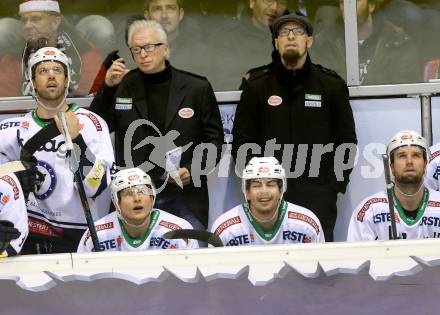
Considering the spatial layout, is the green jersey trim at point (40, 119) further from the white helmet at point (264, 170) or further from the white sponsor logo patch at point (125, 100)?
the white helmet at point (264, 170)

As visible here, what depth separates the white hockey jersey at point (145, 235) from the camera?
6270 millimetres

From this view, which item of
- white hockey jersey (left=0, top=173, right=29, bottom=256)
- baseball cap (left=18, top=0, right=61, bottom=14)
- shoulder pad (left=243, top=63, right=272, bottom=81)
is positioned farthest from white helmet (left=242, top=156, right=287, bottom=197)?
baseball cap (left=18, top=0, right=61, bottom=14)

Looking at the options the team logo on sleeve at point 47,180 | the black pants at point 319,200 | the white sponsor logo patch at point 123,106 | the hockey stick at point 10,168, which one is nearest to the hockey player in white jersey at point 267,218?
the black pants at point 319,200

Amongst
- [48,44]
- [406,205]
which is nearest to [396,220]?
[406,205]

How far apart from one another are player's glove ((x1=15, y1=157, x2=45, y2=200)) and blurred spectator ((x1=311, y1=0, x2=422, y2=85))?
Answer: 1.88 meters

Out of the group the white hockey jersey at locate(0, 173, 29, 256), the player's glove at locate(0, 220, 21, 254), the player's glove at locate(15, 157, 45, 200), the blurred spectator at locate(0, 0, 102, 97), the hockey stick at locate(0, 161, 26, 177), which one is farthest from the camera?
the blurred spectator at locate(0, 0, 102, 97)

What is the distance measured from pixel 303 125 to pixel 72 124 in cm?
134

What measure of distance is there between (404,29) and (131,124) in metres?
1.79

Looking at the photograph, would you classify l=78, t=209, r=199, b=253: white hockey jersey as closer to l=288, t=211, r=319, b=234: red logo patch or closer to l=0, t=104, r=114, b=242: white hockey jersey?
l=0, t=104, r=114, b=242: white hockey jersey

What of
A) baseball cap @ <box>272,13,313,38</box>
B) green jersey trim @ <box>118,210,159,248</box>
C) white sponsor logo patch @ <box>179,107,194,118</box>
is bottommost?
green jersey trim @ <box>118,210,159,248</box>

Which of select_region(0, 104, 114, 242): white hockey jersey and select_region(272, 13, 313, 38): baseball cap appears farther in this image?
select_region(272, 13, 313, 38): baseball cap

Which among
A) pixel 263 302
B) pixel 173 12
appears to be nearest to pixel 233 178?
pixel 173 12

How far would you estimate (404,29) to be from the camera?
280 inches

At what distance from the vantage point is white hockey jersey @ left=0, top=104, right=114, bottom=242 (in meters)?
6.32
